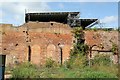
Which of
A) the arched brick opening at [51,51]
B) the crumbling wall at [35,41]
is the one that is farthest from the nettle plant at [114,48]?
the arched brick opening at [51,51]

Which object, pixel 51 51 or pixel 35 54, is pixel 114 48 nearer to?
pixel 51 51

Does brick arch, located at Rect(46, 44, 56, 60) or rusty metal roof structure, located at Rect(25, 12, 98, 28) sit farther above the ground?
rusty metal roof structure, located at Rect(25, 12, 98, 28)

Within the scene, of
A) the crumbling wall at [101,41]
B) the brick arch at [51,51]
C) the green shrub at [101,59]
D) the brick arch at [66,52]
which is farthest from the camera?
the crumbling wall at [101,41]

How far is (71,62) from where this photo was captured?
82.3 ft

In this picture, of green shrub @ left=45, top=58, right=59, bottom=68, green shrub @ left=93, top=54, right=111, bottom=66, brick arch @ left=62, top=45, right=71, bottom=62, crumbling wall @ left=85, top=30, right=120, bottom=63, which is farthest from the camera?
crumbling wall @ left=85, top=30, right=120, bottom=63

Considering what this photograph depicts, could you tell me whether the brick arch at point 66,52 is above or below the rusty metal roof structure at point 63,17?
below

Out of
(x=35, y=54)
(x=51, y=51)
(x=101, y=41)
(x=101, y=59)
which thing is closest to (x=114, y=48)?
(x=101, y=41)

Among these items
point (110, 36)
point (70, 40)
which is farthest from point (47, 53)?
point (110, 36)

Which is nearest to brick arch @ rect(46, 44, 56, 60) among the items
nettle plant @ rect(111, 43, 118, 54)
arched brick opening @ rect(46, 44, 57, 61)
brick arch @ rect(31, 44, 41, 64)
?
arched brick opening @ rect(46, 44, 57, 61)

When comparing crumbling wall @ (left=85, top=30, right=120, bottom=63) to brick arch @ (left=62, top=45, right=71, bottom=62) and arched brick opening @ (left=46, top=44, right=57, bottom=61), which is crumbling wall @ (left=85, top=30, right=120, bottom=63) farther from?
arched brick opening @ (left=46, top=44, right=57, bottom=61)

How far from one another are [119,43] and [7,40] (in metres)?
11.6

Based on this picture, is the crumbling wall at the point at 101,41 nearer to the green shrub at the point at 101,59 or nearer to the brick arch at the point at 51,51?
the green shrub at the point at 101,59

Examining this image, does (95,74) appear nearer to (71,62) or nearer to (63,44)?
(71,62)

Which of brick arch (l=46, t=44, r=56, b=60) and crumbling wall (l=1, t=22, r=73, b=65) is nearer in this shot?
crumbling wall (l=1, t=22, r=73, b=65)
